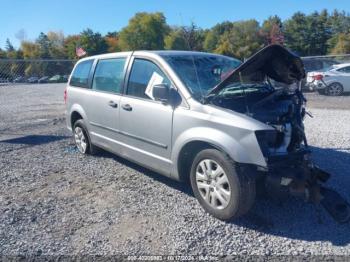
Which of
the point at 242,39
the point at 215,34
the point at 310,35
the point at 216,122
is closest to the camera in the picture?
the point at 216,122

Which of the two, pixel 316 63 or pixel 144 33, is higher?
pixel 144 33

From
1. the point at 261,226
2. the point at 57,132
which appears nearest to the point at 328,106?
the point at 57,132

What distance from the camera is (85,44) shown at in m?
81.2

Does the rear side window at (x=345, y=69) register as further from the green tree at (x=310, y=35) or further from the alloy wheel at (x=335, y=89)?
the green tree at (x=310, y=35)

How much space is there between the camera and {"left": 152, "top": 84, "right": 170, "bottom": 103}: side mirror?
422cm

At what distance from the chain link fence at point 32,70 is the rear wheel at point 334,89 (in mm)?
12418

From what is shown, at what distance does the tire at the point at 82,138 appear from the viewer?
649 centimetres

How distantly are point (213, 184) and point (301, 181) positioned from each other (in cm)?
92

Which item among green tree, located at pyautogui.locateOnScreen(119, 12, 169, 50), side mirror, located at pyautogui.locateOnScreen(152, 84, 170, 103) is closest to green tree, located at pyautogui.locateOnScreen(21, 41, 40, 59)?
green tree, located at pyautogui.locateOnScreen(119, 12, 169, 50)

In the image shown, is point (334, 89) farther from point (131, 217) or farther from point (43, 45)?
point (43, 45)

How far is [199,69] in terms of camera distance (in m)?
4.75

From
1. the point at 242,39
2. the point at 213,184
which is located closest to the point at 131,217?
the point at 213,184

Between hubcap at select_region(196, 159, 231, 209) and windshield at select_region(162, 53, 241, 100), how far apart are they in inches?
32.1

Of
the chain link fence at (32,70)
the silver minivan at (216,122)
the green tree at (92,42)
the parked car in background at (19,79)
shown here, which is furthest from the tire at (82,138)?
the green tree at (92,42)
